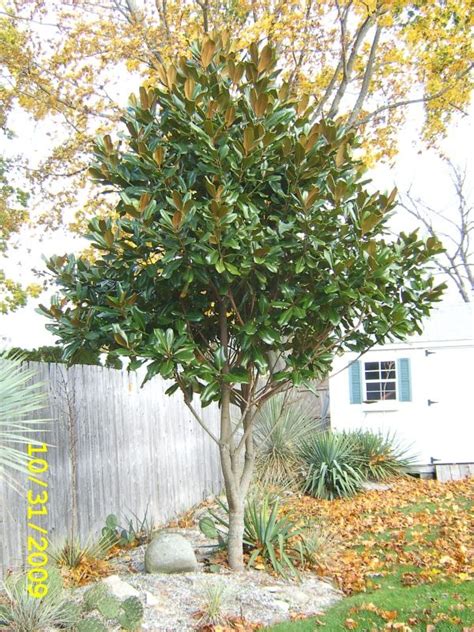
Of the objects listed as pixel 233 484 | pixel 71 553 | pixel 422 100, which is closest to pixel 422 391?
pixel 422 100

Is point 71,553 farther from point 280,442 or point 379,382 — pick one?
point 379,382

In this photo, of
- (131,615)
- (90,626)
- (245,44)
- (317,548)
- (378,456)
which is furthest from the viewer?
(378,456)

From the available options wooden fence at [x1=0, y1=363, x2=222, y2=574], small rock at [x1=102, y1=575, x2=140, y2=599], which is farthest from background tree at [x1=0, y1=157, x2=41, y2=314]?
small rock at [x1=102, y1=575, x2=140, y2=599]

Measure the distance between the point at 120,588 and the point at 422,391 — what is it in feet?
29.5

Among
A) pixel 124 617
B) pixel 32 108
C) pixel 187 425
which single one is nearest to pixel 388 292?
pixel 124 617

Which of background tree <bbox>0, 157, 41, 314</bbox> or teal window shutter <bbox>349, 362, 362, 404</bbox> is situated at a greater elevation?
background tree <bbox>0, 157, 41, 314</bbox>

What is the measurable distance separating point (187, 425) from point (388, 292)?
466 cm

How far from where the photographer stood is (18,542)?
5.23m

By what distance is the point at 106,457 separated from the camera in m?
6.85

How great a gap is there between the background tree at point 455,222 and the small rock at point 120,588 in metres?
23.4

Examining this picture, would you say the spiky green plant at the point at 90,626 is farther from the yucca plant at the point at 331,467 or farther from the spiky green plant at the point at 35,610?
the yucca plant at the point at 331,467

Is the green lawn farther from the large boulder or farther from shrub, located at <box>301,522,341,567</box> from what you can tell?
the large boulder

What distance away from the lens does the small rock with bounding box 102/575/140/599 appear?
4.77m

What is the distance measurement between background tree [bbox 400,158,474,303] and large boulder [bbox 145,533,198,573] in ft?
74.9
